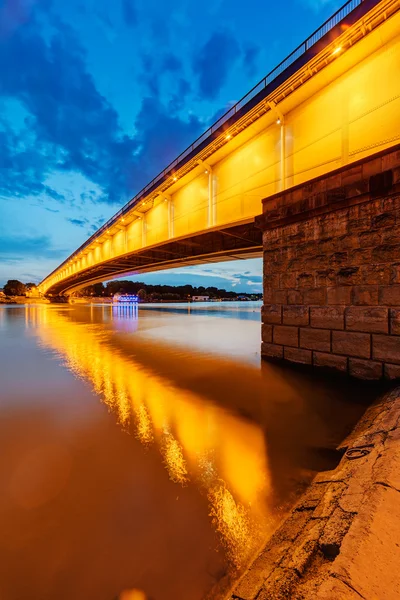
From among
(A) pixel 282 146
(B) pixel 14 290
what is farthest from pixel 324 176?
(B) pixel 14 290

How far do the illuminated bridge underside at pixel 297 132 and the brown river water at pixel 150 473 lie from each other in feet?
25.6

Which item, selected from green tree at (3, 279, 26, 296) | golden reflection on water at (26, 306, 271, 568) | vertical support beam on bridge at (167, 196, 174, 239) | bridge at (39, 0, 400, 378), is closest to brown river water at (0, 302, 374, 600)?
golden reflection on water at (26, 306, 271, 568)

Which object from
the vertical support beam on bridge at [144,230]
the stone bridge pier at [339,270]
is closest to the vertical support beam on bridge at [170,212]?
the vertical support beam on bridge at [144,230]

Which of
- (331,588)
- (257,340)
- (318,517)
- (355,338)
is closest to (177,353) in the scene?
(257,340)

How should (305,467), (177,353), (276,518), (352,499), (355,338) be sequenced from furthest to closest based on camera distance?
1. (177,353)
2. (355,338)
3. (305,467)
4. (276,518)
5. (352,499)

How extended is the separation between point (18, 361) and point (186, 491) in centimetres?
808

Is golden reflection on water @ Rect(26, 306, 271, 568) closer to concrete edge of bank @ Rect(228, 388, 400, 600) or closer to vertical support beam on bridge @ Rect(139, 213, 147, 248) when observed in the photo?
concrete edge of bank @ Rect(228, 388, 400, 600)

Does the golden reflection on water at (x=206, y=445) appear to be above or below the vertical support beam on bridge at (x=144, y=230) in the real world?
below

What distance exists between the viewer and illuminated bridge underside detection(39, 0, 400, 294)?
743 centimetres

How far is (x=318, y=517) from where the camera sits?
1893 millimetres

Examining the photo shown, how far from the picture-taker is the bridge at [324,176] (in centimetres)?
567

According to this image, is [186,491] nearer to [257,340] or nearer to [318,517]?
[318,517]

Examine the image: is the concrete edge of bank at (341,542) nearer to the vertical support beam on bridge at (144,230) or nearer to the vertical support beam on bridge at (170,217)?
the vertical support beam on bridge at (170,217)

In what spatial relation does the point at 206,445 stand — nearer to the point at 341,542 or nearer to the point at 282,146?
the point at 341,542
